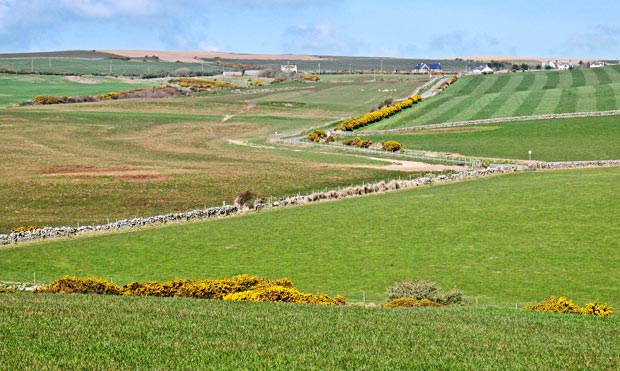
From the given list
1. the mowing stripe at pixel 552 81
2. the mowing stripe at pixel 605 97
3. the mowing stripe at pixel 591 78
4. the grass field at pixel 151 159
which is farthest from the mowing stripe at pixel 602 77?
the grass field at pixel 151 159

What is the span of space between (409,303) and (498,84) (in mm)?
154107

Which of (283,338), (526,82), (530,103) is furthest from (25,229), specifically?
(526,82)

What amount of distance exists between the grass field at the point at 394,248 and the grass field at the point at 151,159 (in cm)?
982

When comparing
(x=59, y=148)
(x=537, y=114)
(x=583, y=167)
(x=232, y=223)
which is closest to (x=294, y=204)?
(x=232, y=223)

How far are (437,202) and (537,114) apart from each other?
235 feet

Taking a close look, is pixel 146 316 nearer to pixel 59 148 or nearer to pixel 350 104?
pixel 59 148

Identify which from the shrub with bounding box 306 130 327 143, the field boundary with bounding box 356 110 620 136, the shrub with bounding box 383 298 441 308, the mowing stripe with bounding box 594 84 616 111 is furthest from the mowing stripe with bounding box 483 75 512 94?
the shrub with bounding box 383 298 441 308

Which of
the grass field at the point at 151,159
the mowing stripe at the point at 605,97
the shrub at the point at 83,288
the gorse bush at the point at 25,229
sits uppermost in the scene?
the mowing stripe at the point at 605,97

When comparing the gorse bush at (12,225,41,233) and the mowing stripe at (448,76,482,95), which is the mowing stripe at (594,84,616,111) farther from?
the gorse bush at (12,225,41,233)

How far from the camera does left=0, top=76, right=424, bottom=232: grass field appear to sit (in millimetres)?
66375

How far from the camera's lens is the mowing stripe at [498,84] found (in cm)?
16866

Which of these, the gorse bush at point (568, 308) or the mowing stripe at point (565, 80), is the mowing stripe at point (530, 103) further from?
Result: the gorse bush at point (568, 308)

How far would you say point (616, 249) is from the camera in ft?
151

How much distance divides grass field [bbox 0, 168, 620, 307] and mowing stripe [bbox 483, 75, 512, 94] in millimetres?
106143
